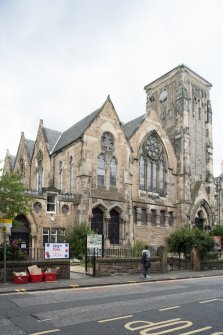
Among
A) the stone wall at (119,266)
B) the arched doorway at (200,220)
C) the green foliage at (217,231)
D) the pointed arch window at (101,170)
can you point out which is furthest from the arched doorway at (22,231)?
the arched doorway at (200,220)

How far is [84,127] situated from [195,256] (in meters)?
16.4

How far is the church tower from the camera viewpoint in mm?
43094

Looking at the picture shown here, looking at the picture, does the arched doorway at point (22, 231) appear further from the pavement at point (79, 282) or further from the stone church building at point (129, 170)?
the pavement at point (79, 282)

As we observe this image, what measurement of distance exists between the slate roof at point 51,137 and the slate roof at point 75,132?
26.2 inches

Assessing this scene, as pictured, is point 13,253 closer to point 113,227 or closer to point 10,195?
point 10,195

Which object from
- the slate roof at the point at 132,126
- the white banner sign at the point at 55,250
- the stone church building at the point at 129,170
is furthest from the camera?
the slate roof at the point at 132,126

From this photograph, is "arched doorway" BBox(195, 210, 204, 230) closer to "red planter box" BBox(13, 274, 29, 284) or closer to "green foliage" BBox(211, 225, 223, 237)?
"green foliage" BBox(211, 225, 223, 237)

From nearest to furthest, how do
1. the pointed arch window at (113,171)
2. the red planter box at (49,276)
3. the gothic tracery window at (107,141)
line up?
the red planter box at (49,276), the gothic tracery window at (107,141), the pointed arch window at (113,171)

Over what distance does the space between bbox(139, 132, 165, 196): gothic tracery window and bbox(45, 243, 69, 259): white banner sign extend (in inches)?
816

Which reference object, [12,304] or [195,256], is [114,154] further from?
[12,304]

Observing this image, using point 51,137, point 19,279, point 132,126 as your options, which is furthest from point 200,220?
point 19,279

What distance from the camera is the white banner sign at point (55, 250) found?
19.1 meters

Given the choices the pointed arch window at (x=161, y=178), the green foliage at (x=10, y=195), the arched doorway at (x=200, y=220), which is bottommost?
the arched doorway at (x=200, y=220)

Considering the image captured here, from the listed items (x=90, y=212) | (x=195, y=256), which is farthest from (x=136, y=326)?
(x=90, y=212)
